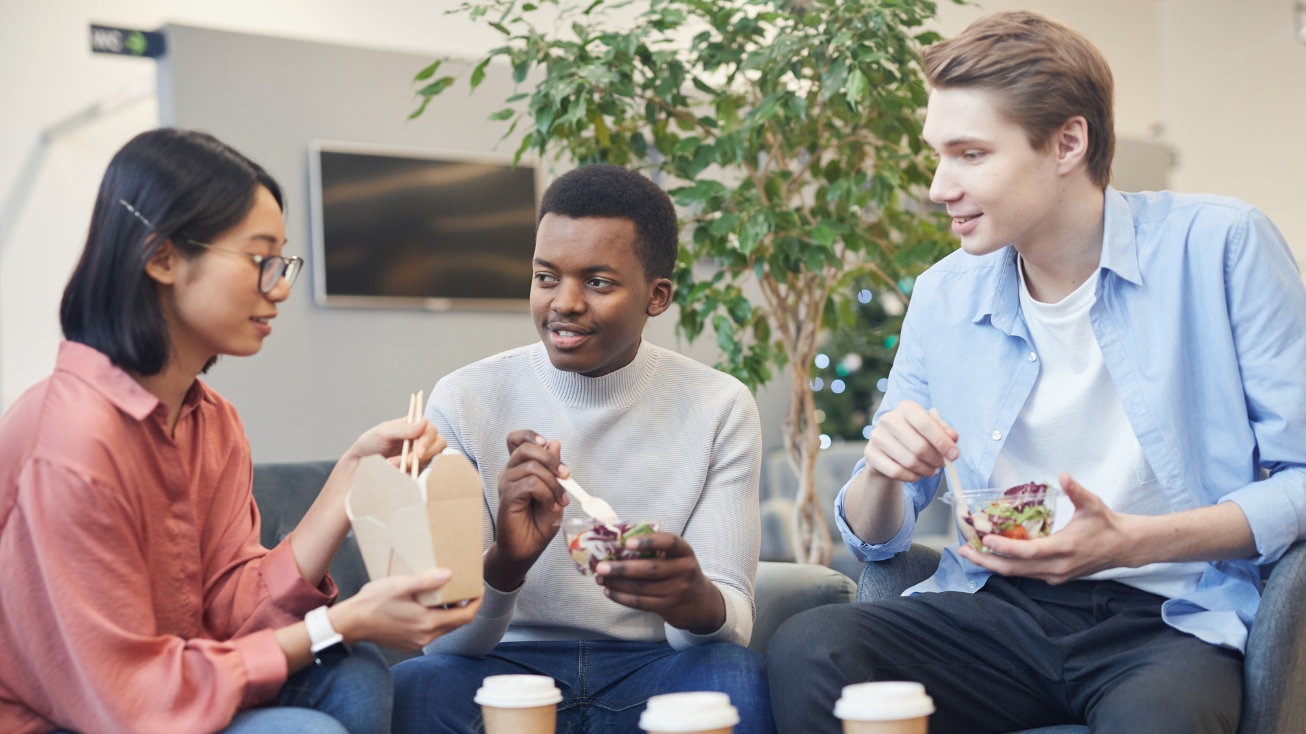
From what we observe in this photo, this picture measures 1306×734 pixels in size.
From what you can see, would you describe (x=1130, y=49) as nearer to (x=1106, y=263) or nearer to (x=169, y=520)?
(x=1106, y=263)

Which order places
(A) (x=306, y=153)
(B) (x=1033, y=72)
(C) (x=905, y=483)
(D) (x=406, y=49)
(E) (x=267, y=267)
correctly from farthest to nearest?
(D) (x=406, y=49) → (A) (x=306, y=153) → (C) (x=905, y=483) → (B) (x=1033, y=72) → (E) (x=267, y=267)

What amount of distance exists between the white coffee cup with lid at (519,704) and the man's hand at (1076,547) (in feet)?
1.88

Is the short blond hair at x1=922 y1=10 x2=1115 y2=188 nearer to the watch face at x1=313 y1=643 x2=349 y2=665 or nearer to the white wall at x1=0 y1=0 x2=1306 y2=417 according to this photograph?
the watch face at x1=313 y1=643 x2=349 y2=665

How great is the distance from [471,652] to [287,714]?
47 centimetres

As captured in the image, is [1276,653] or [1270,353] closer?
[1276,653]

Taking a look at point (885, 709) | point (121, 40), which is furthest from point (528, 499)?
point (121, 40)

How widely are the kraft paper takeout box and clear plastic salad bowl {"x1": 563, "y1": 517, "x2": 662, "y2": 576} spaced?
0.15 meters

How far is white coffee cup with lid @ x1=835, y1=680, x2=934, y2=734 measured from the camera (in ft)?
3.79

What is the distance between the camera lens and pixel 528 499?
4.82 ft

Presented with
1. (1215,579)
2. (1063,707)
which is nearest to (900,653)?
(1063,707)

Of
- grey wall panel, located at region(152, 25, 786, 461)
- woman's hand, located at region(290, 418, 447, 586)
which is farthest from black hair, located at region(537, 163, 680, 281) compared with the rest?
grey wall panel, located at region(152, 25, 786, 461)

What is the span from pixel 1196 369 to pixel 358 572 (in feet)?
5.22

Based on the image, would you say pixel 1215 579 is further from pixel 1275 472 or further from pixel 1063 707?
pixel 1063 707

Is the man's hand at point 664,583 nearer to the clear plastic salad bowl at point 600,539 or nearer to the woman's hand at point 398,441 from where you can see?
the clear plastic salad bowl at point 600,539
